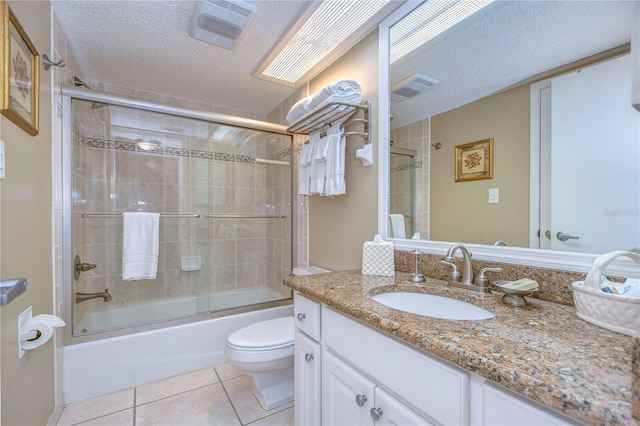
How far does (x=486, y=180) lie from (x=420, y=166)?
0.33 metres

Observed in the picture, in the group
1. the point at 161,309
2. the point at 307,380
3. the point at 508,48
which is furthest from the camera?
the point at 161,309

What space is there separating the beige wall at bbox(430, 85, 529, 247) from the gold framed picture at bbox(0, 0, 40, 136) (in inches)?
64.5

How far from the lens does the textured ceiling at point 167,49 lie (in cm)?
149

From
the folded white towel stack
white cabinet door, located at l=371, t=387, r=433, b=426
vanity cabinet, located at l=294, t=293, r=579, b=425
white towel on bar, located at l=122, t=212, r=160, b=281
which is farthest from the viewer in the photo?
white towel on bar, located at l=122, t=212, r=160, b=281

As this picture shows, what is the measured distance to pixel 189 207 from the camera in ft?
7.91

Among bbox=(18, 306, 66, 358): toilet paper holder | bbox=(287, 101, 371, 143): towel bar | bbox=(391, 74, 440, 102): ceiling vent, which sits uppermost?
bbox=(391, 74, 440, 102): ceiling vent

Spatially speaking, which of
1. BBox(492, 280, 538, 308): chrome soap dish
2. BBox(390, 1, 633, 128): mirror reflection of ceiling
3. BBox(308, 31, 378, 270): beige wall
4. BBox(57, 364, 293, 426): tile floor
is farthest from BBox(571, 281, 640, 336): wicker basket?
BBox(57, 364, 293, 426): tile floor

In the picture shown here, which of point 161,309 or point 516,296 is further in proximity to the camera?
point 161,309

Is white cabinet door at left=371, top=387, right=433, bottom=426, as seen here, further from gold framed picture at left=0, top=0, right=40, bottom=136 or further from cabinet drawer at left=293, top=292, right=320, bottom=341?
gold framed picture at left=0, top=0, right=40, bottom=136

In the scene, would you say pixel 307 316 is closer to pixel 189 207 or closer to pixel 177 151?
pixel 189 207

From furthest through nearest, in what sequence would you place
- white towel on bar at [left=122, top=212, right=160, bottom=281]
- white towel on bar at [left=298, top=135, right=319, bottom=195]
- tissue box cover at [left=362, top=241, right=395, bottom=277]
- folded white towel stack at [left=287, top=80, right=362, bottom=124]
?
white towel on bar at [left=122, top=212, right=160, bottom=281]
white towel on bar at [left=298, top=135, right=319, bottom=195]
folded white towel stack at [left=287, top=80, right=362, bottom=124]
tissue box cover at [left=362, top=241, right=395, bottom=277]

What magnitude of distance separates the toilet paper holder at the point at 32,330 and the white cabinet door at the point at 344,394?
1041 millimetres

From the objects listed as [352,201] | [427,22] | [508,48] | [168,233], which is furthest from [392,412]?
[168,233]

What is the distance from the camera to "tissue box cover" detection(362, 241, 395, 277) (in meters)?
1.33
